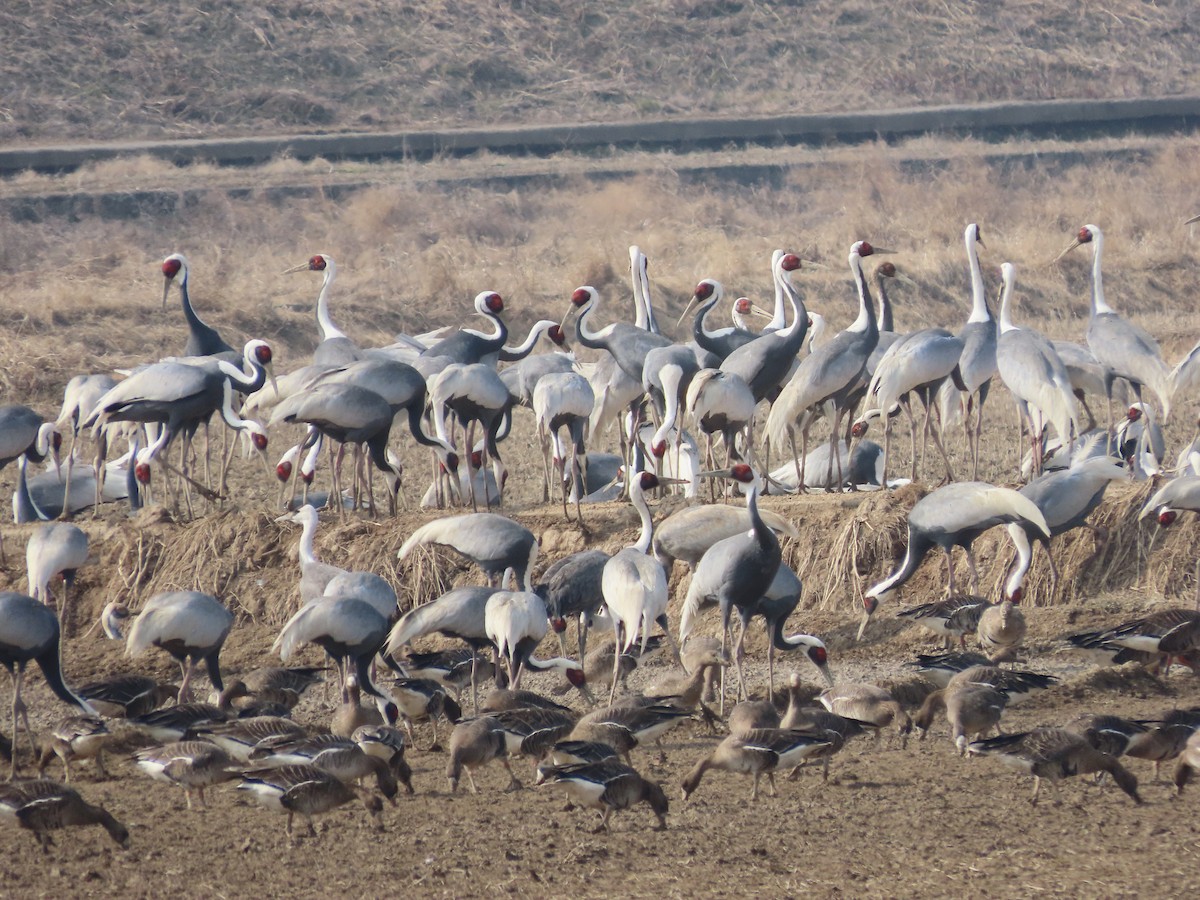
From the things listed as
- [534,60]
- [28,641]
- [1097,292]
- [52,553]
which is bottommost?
[52,553]

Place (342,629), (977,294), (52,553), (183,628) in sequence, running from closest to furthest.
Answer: (342,629) → (183,628) → (52,553) → (977,294)

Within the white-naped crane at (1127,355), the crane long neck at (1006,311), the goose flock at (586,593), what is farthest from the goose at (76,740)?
the white-naped crane at (1127,355)

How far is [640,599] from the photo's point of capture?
33.1 ft

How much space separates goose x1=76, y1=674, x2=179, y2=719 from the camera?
31.9ft

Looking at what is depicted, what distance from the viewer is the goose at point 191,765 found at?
8070 mm

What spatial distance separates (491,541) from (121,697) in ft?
7.81

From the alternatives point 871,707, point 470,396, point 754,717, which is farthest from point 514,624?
point 470,396

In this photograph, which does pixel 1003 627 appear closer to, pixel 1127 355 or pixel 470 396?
pixel 1127 355

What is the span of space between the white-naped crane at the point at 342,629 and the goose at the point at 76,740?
→ 1.17 m

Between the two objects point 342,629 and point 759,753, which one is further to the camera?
point 342,629

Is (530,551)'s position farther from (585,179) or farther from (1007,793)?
(585,179)

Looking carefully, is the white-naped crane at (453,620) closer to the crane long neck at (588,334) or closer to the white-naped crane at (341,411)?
the white-naped crane at (341,411)

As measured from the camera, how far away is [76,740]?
8.73 m

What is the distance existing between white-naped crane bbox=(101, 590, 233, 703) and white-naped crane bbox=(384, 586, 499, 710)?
950mm
